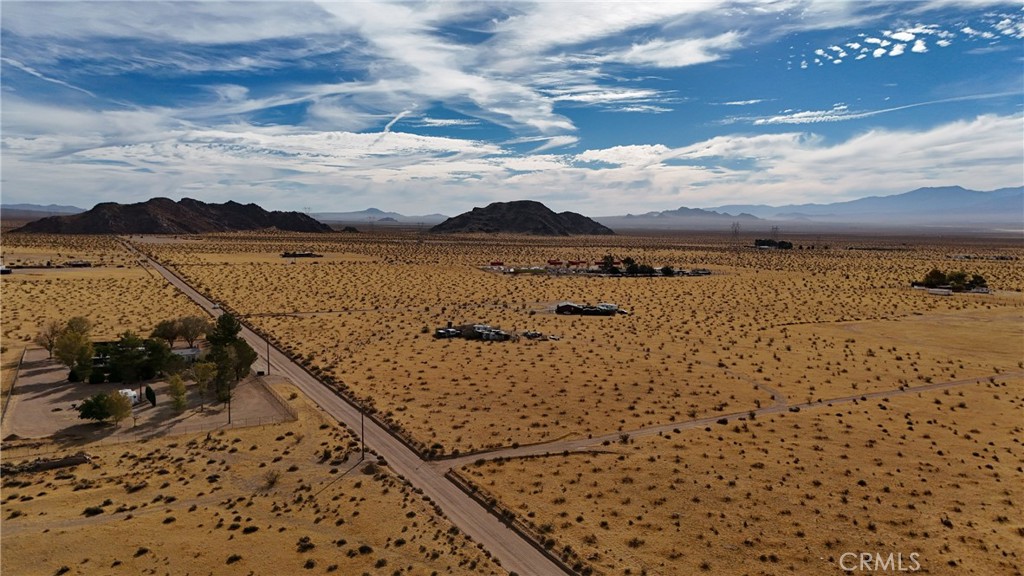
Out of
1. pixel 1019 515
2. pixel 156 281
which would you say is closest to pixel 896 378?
pixel 1019 515

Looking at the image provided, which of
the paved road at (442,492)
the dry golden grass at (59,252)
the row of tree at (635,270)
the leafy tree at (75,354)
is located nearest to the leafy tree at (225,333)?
the paved road at (442,492)

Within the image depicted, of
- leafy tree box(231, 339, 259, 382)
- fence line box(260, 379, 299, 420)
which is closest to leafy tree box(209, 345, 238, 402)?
leafy tree box(231, 339, 259, 382)

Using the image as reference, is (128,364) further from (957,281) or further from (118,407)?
(957,281)

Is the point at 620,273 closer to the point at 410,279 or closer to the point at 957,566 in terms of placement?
the point at 410,279

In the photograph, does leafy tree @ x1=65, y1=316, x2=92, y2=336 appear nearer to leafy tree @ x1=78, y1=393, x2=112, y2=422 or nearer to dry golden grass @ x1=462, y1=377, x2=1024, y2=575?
leafy tree @ x1=78, y1=393, x2=112, y2=422

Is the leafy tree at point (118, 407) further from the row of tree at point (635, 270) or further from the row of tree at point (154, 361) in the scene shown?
the row of tree at point (635, 270)
